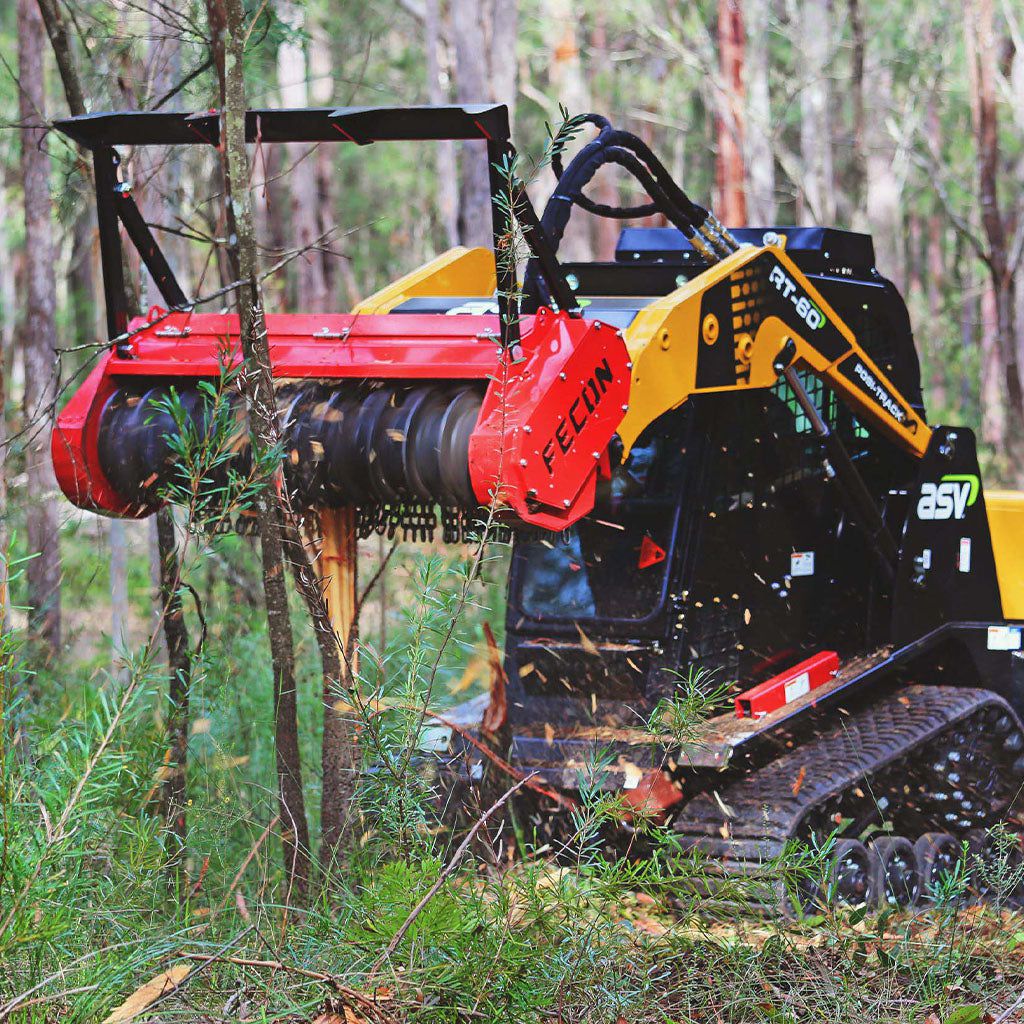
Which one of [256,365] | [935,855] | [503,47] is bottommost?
[935,855]

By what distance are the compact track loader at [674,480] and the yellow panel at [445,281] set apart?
0.07 ft

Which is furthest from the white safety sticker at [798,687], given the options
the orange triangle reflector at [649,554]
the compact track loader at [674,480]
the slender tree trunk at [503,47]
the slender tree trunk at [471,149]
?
the slender tree trunk at [503,47]

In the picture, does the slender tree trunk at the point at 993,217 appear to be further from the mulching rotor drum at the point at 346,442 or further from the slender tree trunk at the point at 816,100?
the mulching rotor drum at the point at 346,442

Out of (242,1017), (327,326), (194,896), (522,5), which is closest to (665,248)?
(327,326)

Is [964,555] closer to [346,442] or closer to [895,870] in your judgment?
[895,870]

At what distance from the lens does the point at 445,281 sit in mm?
6035

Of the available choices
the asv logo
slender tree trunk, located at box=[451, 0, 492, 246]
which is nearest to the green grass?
the asv logo

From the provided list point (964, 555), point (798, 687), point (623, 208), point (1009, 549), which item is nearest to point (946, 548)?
point (964, 555)

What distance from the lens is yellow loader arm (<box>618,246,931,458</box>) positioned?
4.66m

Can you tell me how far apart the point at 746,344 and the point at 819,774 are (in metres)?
1.64

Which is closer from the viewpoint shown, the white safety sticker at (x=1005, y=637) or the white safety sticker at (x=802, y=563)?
the white safety sticker at (x=802, y=563)

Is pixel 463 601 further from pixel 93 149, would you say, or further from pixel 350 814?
pixel 93 149

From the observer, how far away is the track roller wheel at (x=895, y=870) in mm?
5191

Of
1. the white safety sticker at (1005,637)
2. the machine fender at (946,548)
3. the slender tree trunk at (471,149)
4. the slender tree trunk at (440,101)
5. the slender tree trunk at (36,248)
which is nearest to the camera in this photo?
the machine fender at (946,548)
